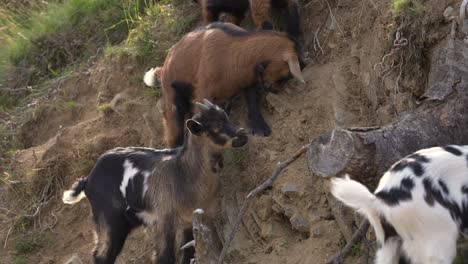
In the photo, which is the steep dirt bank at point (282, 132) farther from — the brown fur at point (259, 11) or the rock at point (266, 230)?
the brown fur at point (259, 11)

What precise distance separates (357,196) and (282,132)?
98.2 inches

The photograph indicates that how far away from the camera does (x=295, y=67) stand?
293 inches

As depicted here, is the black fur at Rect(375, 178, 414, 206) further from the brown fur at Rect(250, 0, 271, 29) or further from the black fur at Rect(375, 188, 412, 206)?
the brown fur at Rect(250, 0, 271, 29)

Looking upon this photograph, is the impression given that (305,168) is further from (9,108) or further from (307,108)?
(9,108)

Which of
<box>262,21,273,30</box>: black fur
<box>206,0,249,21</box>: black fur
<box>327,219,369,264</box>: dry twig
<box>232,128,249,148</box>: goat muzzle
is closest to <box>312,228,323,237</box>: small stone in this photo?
<box>327,219,369,264</box>: dry twig

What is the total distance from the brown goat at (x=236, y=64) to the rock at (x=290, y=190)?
798 millimetres

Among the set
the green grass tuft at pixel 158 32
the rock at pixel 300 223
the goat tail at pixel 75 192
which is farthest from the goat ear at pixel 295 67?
the goat tail at pixel 75 192

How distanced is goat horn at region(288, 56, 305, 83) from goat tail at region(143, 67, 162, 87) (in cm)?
145

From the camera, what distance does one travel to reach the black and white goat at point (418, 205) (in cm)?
482

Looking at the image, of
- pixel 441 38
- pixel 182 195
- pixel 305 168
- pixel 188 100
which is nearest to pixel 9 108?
pixel 188 100

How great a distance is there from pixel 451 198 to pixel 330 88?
2.47m

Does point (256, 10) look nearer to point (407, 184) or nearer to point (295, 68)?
point (295, 68)

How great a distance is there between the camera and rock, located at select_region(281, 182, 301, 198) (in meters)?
6.67

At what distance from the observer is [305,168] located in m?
6.83
